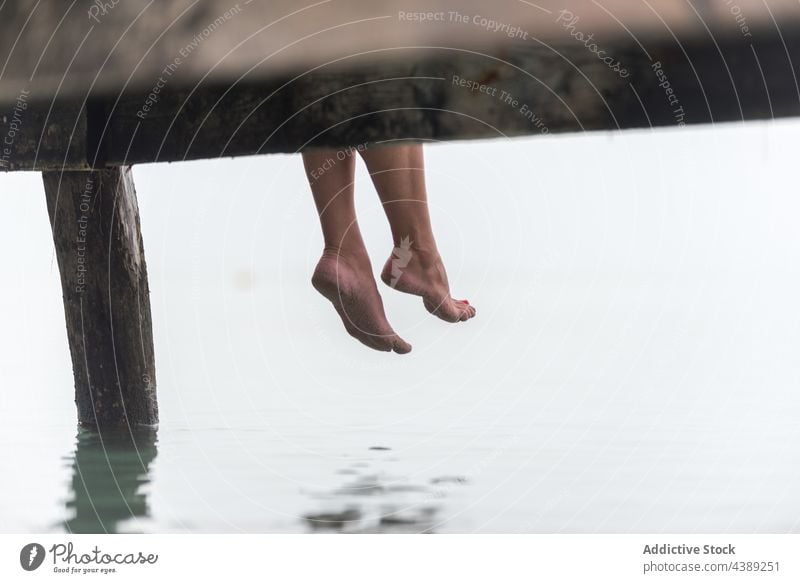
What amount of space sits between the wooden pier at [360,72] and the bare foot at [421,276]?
0.50 meters

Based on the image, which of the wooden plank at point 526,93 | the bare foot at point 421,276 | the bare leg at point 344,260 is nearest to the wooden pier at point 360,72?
the wooden plank at point 526,93

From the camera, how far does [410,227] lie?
255 centimetres

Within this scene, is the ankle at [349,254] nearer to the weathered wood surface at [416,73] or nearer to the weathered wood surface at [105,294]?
the weathered wood surface at [416,73]

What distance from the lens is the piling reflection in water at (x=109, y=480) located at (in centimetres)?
235

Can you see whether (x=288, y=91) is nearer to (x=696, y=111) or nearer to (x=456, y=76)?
(x=456, y=76)

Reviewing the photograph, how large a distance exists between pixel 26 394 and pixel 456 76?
2740 millimetres

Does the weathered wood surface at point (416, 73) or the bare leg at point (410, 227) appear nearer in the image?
the weathered wood surface at point (416, 73)

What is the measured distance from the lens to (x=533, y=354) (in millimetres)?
7242

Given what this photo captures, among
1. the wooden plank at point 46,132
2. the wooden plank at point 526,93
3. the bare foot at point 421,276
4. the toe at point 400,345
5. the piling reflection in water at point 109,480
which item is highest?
the wooden plank at point 46,132

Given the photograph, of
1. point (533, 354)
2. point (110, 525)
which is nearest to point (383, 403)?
point (110, 525)

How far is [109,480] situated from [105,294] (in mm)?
645

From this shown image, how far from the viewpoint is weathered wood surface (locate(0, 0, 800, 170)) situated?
1859 mm

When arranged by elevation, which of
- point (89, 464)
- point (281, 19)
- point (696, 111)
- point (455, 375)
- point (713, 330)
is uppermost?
point (713, 330)

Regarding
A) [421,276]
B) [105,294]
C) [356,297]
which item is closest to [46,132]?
[356,297]
